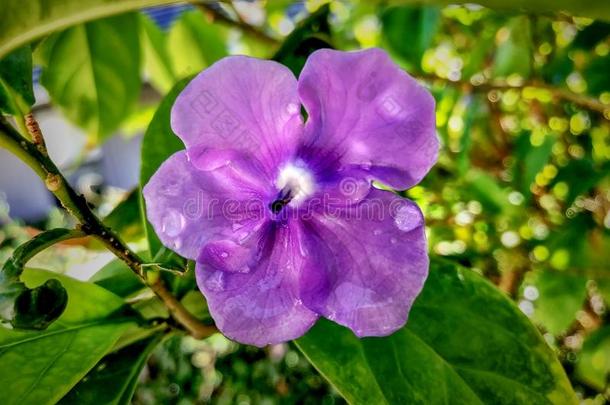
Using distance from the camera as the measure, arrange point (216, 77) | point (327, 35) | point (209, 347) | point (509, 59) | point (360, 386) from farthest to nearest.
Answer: point (209, 347), point (509, 59), point (327, 35), point (360, 386), point (216, 77)

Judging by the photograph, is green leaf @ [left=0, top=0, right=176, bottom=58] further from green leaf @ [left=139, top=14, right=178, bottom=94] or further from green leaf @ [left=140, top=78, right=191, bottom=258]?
green leaf @ [left=139, top=14, right=178, bottom=94]

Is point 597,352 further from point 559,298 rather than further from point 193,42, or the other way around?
point 193,42

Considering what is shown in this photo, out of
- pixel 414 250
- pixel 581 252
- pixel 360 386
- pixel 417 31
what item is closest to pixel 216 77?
pixel 414 250

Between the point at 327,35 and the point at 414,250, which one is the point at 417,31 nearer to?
the point at 327,35

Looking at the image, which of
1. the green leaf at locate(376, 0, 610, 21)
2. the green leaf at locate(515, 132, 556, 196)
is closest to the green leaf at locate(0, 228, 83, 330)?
the green leaf at locate(376, 0, 610, 21)

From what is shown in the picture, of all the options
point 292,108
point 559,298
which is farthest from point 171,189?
point 559,298

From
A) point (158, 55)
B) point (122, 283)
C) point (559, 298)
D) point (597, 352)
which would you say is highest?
point (122, 283)

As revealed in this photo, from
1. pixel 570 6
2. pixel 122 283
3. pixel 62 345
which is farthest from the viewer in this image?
pixel 122 283
